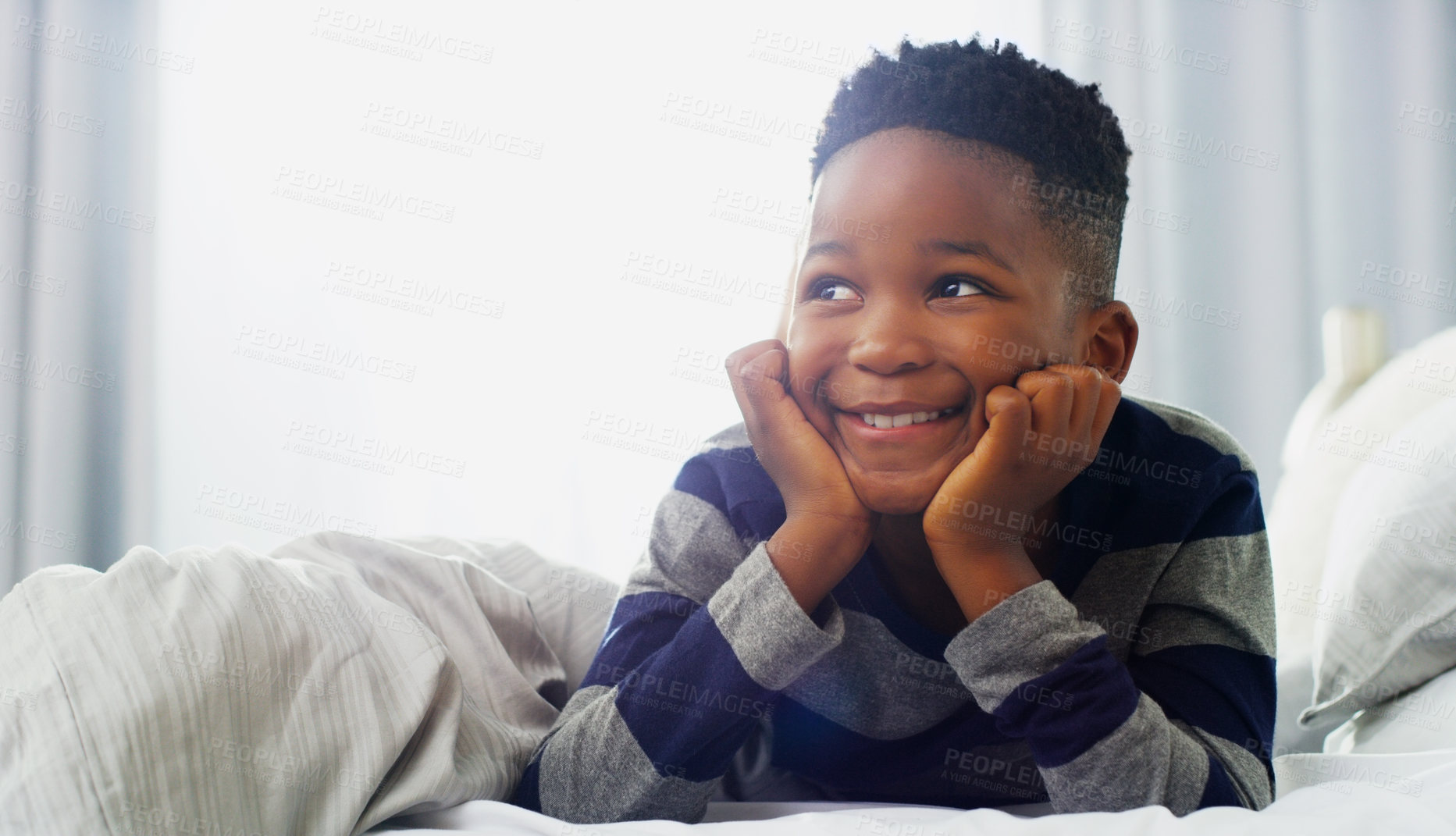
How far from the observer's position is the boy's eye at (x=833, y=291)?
0.85 m

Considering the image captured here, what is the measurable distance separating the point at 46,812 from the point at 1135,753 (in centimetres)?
72

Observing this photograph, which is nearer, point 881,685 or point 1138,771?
point 1138,771

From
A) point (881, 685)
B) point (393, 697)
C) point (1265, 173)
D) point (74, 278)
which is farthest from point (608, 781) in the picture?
point (1265, 173)

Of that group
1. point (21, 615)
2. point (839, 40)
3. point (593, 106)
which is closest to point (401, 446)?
point (593, 106)

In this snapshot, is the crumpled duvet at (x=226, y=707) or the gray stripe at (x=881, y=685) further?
the gray stripe at (x=881, y=685)

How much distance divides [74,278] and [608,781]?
2082 millimetres

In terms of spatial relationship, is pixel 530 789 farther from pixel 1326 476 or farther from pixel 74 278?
pixel 74 278

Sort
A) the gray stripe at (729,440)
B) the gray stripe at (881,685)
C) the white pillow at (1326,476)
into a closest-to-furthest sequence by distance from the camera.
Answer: the gray stripe at (881,685)
the gray stripe at (729,440)
the white pillow at (1326,476)

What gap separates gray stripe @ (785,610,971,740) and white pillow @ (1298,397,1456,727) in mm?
419

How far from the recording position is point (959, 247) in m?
0.80

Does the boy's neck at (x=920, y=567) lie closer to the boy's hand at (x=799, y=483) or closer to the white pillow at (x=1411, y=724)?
the boy's hand at (x=799, y=483)

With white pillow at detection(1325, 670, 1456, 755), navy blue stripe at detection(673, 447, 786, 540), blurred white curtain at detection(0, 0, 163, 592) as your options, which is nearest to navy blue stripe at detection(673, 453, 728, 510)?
navy blue stripe at detection(673, 447, 786, 540)

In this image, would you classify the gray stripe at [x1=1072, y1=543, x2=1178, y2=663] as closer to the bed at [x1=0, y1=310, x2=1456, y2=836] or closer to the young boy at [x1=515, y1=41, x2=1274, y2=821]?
the young boy at [x1=515, y1=41, x2=1274, y2=821]

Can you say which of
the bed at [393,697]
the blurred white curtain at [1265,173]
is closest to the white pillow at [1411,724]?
the bed at [393,697]
